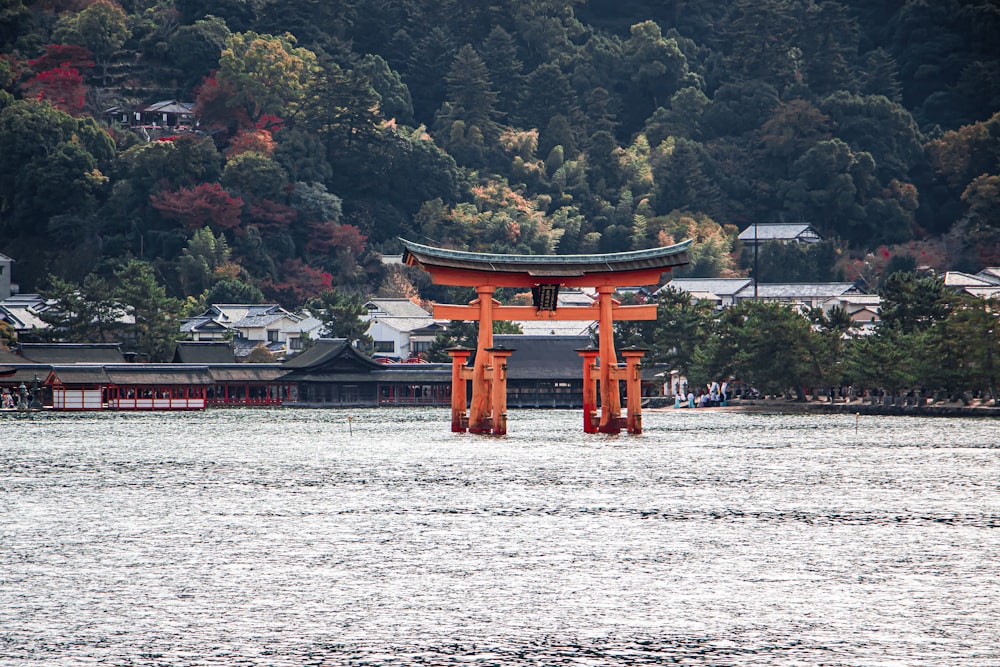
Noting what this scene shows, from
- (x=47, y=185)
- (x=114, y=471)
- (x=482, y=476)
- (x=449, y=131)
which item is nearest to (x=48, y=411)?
(x=47, y=185)

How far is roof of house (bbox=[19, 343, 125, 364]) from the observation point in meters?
84.8

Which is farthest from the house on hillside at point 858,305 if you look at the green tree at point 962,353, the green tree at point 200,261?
the green tree at point 200,261

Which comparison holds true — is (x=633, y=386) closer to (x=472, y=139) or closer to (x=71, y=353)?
(x=71, y=353)

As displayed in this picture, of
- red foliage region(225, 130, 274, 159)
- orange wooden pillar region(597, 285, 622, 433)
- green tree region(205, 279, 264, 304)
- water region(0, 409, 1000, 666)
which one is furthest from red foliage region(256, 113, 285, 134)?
water region(0, 409, 1000, 666)

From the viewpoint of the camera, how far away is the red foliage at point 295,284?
4660 inches

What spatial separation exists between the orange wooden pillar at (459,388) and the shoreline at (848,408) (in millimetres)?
25762

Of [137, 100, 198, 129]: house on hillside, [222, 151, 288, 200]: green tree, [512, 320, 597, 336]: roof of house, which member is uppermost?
[137, 100, 198, 129]: house on hillside

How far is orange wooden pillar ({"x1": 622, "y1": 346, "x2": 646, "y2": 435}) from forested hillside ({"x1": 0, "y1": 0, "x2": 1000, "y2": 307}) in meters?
61.1

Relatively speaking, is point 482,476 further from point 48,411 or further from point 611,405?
point 48,411

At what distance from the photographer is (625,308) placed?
5562 centimetres

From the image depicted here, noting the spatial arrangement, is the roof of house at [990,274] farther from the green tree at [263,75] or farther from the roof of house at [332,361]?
the green tree at [263,75]

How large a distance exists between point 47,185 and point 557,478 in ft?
282

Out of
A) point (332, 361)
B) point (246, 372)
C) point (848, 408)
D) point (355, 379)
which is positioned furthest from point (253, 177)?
point (848, 408)

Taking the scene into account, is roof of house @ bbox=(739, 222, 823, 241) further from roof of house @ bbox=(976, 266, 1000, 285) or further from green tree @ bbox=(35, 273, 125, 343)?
green tree @ bbox=(35, 273, 125, 343)
